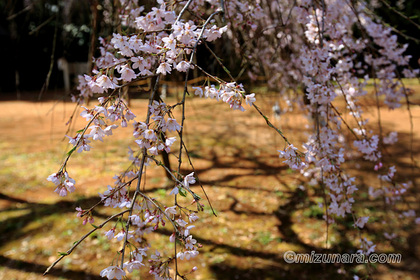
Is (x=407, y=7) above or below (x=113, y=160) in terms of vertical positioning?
above

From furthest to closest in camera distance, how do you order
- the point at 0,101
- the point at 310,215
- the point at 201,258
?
the point at 0,101
the point at 310,215
the point at 201,258

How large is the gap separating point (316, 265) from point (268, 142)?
2.53 metres

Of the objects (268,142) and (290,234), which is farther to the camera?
(268,142)

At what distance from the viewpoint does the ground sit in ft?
7.19

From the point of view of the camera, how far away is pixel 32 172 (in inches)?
148

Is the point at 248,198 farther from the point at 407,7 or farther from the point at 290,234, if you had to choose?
the point at 407,7

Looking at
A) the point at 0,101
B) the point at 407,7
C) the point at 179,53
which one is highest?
the point at 407,7

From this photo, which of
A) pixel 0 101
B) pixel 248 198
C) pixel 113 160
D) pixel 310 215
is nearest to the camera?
pixel 310 215

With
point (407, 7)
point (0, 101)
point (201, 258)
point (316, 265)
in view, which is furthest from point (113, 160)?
point (407, 7)

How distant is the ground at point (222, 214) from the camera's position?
86.3 inches

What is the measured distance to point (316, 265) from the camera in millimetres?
2217

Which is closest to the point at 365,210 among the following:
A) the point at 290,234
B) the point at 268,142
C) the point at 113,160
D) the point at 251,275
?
the point at 290,234

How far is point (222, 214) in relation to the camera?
286 cm

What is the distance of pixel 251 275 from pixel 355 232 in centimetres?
98
